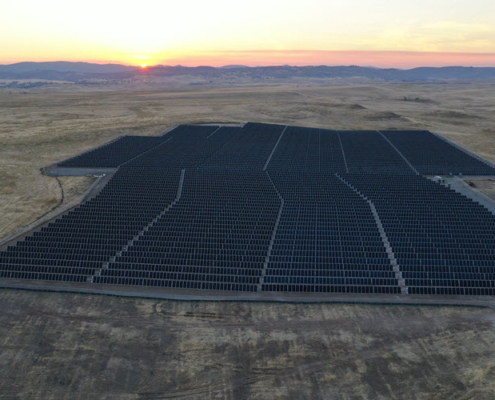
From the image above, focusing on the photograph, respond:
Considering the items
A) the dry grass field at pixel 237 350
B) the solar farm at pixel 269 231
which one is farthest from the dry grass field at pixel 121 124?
the dry grass field at pixel 237 350

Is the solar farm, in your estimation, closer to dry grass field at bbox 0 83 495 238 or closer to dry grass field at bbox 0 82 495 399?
dry grass field at bbox 0 82 495 399

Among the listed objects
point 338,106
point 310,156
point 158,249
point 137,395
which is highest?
point 338,106

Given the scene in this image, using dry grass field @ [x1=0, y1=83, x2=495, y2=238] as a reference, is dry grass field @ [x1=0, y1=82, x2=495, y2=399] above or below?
below

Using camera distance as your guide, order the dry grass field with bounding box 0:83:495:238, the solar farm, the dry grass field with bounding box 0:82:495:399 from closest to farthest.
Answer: the dry grass field with bounding box 0:82:495:399
the solar farm
the dry grass field with bounding box 0:83:495:238

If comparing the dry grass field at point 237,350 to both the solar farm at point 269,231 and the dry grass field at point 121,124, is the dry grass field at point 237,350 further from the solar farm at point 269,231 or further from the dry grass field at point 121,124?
the dry grass field at point 121,124

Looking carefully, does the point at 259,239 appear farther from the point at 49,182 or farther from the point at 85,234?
the point at 49,182

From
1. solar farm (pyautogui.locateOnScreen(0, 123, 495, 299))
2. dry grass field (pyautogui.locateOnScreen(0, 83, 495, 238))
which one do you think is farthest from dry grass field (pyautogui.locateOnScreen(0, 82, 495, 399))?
dry grass field (pyautogui.locateOnScreen(0, 83, 495, 238))

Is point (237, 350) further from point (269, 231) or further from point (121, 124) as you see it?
point (121, 124)

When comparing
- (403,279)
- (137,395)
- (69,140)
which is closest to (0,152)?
(69,140)

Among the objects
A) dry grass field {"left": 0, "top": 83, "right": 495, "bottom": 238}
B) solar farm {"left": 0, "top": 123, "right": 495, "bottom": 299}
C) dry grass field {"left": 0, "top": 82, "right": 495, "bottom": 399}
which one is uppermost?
dry grass field {"left": 0, "top": 83, "right": 495, "bottom": 238}
